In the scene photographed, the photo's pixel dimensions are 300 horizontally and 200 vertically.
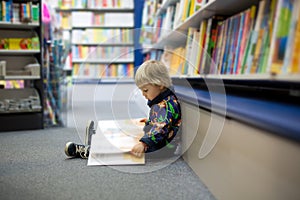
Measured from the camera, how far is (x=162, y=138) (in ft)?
4.36

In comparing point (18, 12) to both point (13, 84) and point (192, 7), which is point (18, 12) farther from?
point (192, 7)

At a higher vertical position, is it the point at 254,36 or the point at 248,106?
the point at 254,36

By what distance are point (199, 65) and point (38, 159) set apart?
1066 mm

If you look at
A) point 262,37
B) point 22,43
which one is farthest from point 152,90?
point 22,43

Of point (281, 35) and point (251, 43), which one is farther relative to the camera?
point (251, 43)

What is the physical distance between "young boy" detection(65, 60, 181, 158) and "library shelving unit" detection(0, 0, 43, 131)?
3.66 feet

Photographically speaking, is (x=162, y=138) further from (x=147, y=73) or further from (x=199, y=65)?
(x=199, y=65)

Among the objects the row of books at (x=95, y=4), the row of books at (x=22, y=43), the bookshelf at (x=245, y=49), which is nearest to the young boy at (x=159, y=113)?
the bookshelf at (x=245, y=49)

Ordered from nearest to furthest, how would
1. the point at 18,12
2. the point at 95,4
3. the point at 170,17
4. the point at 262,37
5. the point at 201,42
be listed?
the point at 262,37 < the point at 201,42 < the point at 18,12 < the point at 170,17 < the point at 95,4

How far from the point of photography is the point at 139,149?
51.6 inches

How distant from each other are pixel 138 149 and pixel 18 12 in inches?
70.9

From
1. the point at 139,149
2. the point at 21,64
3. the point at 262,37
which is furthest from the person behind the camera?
the point at 21,64

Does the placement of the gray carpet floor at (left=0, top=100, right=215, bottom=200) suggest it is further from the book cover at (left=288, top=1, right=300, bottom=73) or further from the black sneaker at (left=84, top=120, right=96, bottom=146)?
the book cover at (left=288, top=1, right=300, bottom=73)

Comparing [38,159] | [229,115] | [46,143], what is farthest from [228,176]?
[46,143]
